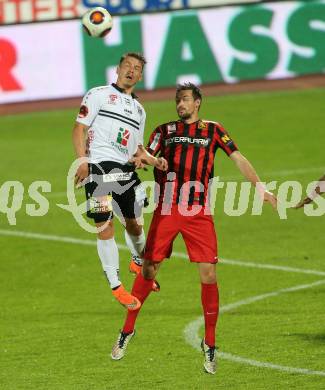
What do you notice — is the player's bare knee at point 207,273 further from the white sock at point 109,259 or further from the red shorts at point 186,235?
the white sock at point 109,259

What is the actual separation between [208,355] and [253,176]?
1901 mm

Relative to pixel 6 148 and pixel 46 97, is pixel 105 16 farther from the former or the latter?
pixel 46 97

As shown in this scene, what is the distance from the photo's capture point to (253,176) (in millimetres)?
13352

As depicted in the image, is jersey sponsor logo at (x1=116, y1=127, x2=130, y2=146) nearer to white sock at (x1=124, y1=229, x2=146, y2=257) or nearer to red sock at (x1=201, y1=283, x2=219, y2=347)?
white sock at (x1=124, y1=229, x2=146, y2=257)

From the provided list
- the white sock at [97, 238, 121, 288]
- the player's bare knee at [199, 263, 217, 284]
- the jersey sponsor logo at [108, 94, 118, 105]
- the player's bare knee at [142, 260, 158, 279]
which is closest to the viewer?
the player's bare knee at [199, 263, 217, 284]

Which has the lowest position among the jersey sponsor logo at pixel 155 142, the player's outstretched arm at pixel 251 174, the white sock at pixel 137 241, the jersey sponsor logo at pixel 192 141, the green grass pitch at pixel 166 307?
the green grass pitch at pixel 166 307

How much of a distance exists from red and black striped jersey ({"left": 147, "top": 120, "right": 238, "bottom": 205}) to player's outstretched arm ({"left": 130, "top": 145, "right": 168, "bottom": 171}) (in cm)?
16

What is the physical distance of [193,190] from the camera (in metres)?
13.4

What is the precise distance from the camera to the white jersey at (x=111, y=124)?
14.5 meters

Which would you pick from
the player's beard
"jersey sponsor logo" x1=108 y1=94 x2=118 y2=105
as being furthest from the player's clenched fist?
"jersey sponsor logo" x1=108 y1=94 x2=118 y2=105

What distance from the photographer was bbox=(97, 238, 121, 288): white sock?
14625 mm

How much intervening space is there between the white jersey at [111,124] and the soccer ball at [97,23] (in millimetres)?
838

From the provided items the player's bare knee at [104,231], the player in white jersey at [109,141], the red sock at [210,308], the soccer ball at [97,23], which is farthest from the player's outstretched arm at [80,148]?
the red sock at [210,308]

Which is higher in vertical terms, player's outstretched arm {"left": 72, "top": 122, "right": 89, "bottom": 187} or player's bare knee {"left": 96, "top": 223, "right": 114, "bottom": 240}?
player's outstretched arm {"left": 72, "top": 122, "right": 89, "bottom": 187}
